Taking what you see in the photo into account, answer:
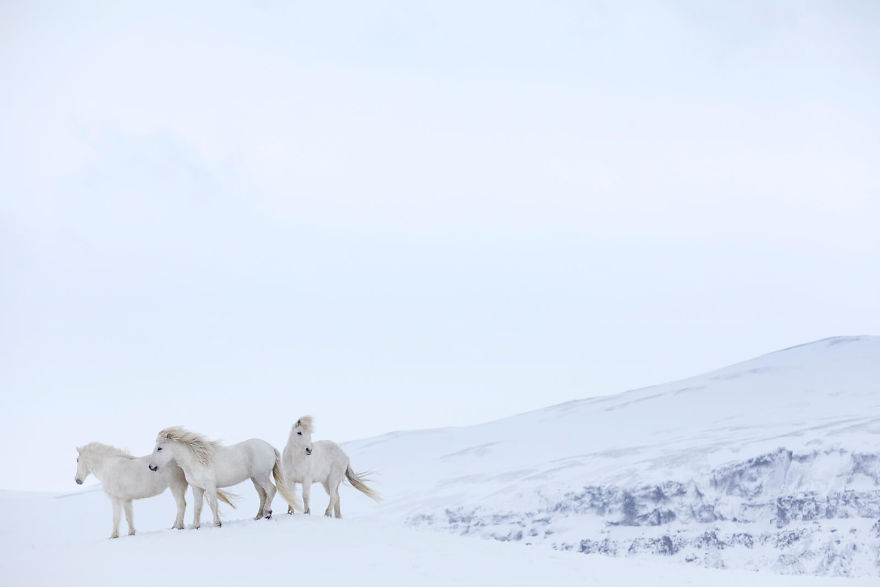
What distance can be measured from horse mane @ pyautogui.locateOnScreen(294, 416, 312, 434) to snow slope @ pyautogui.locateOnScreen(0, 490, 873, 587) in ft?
5.18

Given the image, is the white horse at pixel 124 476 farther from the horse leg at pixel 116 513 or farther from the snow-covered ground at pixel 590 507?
the snow-covered ground at pixel 590 507

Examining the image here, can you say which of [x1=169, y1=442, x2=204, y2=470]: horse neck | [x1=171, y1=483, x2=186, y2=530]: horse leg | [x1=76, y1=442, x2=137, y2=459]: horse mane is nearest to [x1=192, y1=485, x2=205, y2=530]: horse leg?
[x1=171, y1=483, x2=186, y2=530]: horse leg

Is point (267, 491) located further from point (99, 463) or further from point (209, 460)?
point (99, 463)

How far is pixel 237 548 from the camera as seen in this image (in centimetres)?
1619

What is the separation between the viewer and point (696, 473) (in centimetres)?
3769

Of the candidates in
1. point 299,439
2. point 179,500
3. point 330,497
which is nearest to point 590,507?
point 330,497

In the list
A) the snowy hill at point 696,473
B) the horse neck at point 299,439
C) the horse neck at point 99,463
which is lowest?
the snowy hill at point 696,473

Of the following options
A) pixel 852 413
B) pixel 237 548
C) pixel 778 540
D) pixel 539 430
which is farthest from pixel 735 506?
pixel 237 548

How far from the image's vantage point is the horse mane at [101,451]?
17781 millimetres

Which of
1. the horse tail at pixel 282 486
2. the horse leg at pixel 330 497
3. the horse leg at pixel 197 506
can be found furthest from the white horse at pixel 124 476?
the horse leg at pixel 330 497

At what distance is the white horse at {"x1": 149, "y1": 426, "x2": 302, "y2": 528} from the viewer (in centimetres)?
1717

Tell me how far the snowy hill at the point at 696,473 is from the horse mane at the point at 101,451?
68.8 feet

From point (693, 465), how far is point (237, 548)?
2577 cm

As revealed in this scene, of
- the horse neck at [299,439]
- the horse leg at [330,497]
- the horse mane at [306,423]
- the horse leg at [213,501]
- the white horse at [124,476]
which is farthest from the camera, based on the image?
the horse leg at [330,497]
